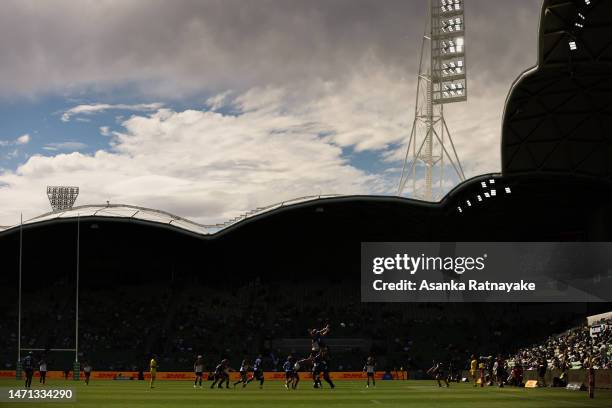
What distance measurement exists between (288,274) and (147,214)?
17.4m

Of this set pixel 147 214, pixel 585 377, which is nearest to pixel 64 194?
pixel 147 214

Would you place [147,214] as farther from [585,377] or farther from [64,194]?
[585,377]

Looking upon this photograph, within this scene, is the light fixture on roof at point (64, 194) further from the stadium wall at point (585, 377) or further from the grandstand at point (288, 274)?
the stadium wall at point (585, 377)

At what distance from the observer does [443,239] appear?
81.6 metres

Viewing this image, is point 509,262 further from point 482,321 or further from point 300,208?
point 300,208

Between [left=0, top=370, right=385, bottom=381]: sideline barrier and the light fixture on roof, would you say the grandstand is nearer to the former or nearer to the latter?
[left=0, top=370, right=385, bottom=381]: sideline barrier

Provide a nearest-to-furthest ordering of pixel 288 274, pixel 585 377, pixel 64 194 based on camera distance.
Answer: pixel 585 377, pixel 288 274, pixel 64 194

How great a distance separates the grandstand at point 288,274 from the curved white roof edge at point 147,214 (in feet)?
0.94

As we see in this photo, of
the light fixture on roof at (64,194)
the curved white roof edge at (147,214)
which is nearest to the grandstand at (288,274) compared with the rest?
the curved white roof edge at (147,214)

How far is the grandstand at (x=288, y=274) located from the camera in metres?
70.8

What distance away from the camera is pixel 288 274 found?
290 feet

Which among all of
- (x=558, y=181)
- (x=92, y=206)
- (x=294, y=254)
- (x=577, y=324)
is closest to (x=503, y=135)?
(x=558, y=181)

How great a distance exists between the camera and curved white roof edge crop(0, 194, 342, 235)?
249ft

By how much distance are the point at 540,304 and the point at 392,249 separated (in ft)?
52.5
